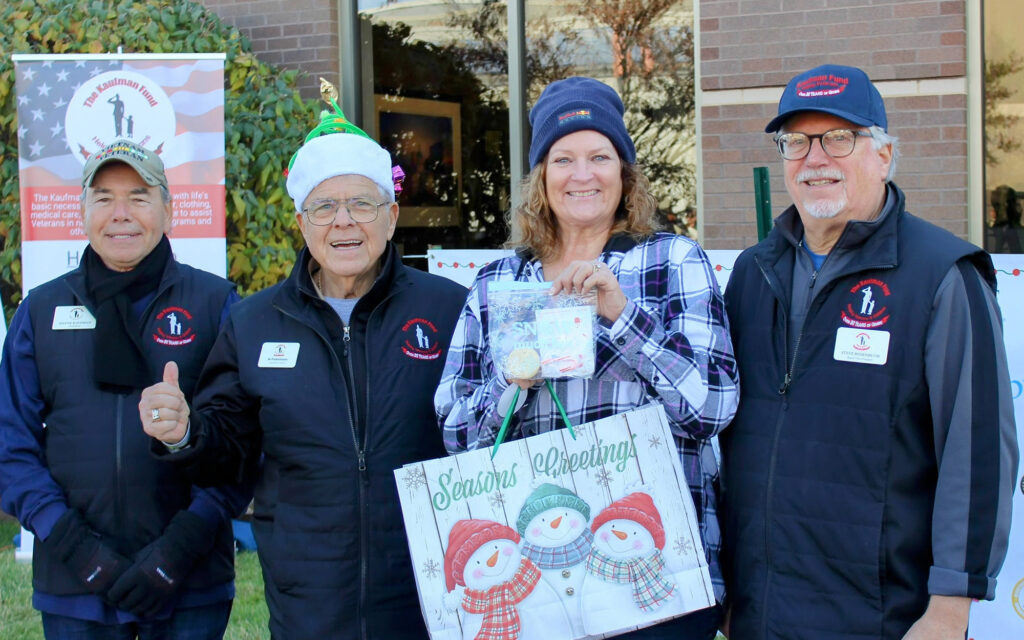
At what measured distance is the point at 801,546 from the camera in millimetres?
2422

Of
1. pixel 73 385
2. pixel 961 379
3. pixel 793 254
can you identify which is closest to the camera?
pixel 961 379

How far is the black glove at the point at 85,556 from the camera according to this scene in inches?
113

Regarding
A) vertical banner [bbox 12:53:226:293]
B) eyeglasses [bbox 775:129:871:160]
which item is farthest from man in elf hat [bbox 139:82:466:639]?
vertical banner [bbox 12:53:226:293]

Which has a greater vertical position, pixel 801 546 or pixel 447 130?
pixel 447 130

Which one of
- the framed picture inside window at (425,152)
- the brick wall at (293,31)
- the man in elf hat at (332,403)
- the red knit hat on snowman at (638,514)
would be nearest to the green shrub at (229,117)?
the brick wall at (293,31)

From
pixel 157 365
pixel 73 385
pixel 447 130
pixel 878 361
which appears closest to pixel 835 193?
pixel 878 361

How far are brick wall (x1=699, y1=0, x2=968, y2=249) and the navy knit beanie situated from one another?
3.19 meters

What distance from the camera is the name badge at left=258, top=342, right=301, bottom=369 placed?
2.81 meters

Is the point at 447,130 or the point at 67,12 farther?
the point at 447,130

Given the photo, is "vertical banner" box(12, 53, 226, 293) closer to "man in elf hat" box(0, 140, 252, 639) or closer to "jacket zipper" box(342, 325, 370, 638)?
"man in elf hat" box(0, 140, 252, 639)

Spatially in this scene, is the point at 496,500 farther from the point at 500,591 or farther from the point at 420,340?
the point at 420,340

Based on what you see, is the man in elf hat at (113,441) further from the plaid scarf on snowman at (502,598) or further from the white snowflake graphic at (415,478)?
the plaid scarf on snowman at (502,598)

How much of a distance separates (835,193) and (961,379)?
1.78 ft

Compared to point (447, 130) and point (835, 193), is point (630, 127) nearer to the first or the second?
point (447, 130)
